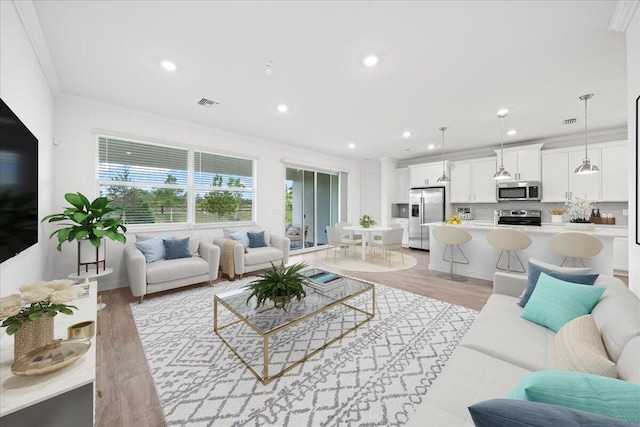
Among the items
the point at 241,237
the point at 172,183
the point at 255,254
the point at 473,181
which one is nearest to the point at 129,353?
the point at 255,254

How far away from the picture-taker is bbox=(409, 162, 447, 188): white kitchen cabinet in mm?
6594

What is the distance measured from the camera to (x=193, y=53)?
2459 mm

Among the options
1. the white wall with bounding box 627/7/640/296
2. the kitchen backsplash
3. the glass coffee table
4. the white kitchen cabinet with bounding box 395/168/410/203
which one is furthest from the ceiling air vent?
the kitchen backsplash

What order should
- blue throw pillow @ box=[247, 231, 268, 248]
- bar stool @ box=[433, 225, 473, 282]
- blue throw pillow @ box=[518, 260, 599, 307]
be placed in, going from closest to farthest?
blue throw pillow @ box=[518, 260, 599, 307] → bar stool @ box=[433, 225, 473, 282] → blue throw pillow @ box=[247, 231, 268, 248]

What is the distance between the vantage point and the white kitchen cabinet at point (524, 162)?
5305 millimetres

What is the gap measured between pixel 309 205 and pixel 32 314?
5813 millimetres

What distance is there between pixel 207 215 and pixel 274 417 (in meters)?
3.90

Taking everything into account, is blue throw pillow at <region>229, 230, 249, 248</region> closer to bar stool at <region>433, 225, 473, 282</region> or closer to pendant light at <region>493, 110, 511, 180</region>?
bar stool at <region>433, 225, 473, 282</region>

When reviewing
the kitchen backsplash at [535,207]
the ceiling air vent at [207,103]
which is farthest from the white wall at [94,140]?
the kitchen backsplash at [535,207]

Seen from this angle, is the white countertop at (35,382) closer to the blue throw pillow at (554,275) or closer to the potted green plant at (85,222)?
the potted green plant at (85,222)

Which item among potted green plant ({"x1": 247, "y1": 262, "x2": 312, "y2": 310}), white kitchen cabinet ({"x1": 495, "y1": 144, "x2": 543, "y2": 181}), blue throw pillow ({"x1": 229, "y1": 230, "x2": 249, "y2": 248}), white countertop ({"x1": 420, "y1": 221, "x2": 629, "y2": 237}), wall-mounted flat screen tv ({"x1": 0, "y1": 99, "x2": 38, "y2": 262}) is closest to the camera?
wall-mounted flat screen tv ({"x1": 0, "y1": 99, "x2": 38, "y2": 262})

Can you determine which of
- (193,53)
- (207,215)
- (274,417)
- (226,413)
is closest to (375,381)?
(274,417)

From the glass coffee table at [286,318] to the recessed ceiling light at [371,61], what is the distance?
2.28 m

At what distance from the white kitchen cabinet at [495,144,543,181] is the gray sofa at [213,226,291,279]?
524 cm
